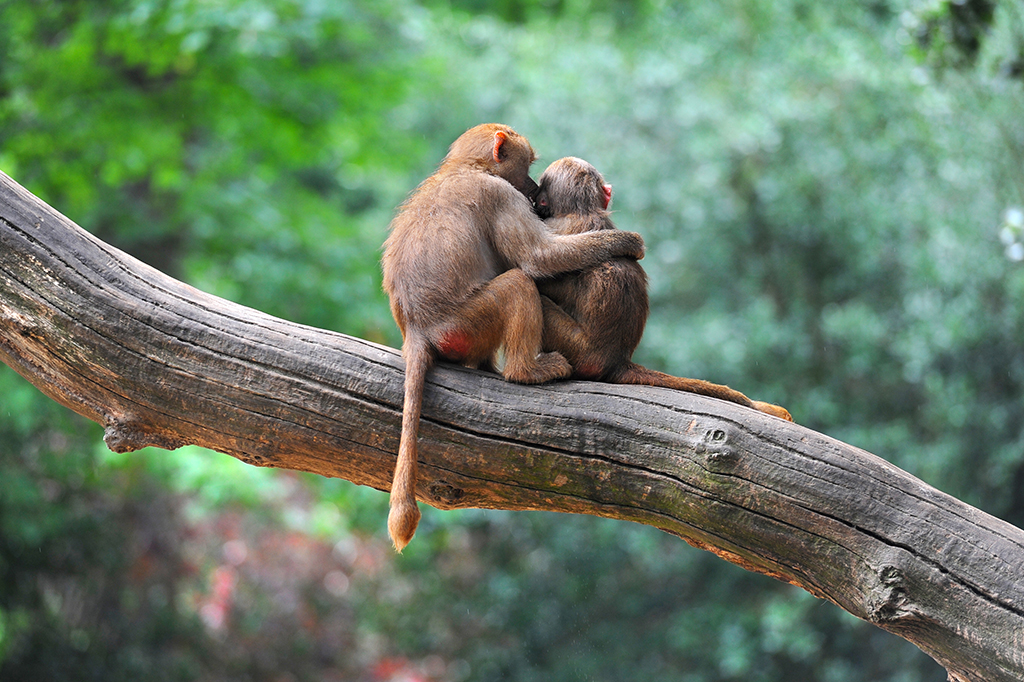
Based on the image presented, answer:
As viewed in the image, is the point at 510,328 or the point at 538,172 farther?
the point at 538,172

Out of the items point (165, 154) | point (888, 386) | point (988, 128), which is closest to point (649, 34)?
point (988, 128)

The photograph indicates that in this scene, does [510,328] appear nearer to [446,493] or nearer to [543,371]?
[543,371]

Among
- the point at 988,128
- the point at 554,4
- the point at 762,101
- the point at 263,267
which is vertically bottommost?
the point at 263,267

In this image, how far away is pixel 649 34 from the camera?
27.4ft

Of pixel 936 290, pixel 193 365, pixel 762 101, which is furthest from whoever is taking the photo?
pixel 762 101

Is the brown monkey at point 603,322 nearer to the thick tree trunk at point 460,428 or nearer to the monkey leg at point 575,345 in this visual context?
the monkey leg at point 575,345

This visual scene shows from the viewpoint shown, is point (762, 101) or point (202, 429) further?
point (762, 101)

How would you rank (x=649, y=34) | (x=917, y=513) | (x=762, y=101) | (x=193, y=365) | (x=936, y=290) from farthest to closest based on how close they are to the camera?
(x=649, y=34), (x=762, y=101), (x=936, y=290), (x=193, y=365), (x=917, y=513)

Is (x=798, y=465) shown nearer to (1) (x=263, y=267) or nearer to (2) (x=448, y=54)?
(1) (x=263, y=267)

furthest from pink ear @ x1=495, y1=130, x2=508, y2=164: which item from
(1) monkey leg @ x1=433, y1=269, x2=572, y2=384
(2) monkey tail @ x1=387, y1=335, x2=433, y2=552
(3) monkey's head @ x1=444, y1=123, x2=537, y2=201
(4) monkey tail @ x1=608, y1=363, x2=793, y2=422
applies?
(4) monkey tail @ x1=608, y1=363, x2=793, y2=422

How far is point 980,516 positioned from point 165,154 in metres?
6.28

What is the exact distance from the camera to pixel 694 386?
2.78 metres

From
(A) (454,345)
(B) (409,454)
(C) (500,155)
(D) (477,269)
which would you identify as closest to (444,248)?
(D) (477,269)

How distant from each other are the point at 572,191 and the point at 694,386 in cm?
87
